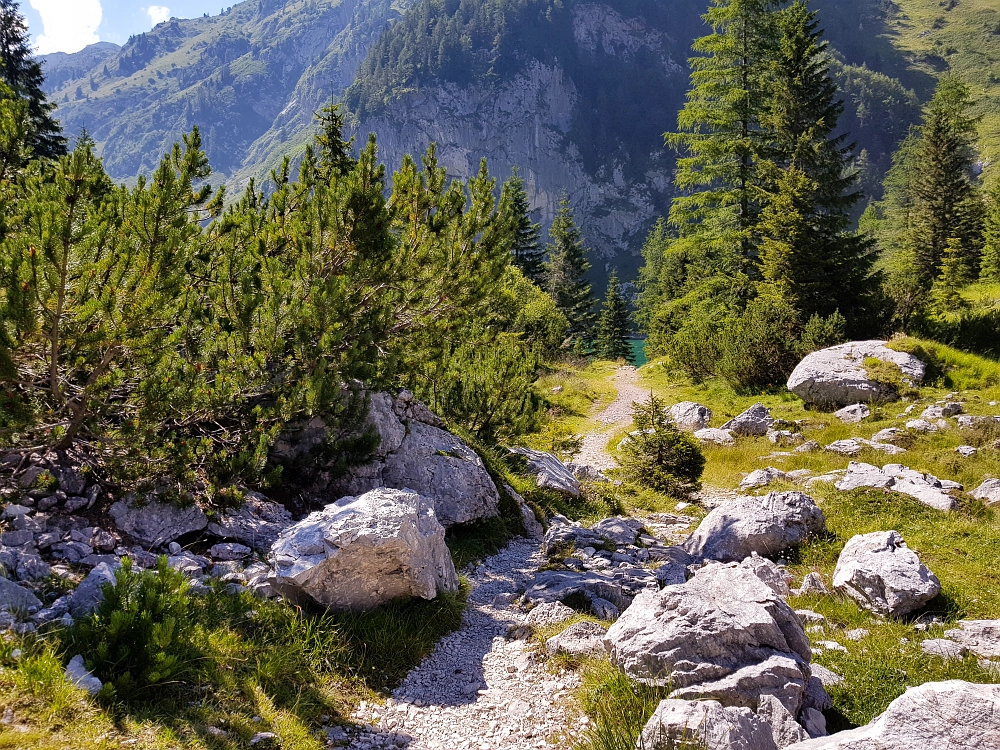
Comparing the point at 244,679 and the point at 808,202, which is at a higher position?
the point at 808,202

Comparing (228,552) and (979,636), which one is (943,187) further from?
(228,552)

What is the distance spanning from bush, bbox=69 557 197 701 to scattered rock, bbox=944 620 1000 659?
6.63 meters

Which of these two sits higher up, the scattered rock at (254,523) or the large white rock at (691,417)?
the scattered rock at (254,523)

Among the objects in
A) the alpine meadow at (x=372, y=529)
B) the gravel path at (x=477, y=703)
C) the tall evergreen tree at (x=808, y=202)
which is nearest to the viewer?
the alpine meadow at (x=372, y=529)

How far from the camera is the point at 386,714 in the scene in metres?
4.45

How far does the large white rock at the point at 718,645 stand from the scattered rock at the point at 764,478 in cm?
752

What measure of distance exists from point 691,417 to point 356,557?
50.0 ft

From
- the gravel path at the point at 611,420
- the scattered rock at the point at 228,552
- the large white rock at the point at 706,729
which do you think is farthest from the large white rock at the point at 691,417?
the large white rock at the point at 706,729

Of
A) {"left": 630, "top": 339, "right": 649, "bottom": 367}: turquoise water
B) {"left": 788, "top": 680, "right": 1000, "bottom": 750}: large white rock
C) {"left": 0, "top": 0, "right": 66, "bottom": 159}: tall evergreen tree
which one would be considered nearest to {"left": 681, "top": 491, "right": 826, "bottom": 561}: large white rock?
{"left": 788, "top": 680, "right": 1000, "bottom": 750}: large white rock

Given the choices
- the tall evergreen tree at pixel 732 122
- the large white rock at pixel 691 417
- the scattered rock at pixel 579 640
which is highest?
the tall evergreen tree at pixel 732 122

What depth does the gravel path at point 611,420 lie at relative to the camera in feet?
57.9

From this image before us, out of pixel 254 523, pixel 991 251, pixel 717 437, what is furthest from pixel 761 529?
pixel 991 251

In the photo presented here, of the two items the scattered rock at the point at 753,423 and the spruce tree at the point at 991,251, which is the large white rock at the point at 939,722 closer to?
the scattered rock at the point at 753,423

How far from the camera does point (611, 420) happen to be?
915 inches
